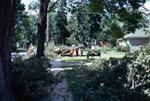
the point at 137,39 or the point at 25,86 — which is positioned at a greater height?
the point at 137,39

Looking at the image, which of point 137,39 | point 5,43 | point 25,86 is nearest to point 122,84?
point 25,86

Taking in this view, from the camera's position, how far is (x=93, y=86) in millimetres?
11391

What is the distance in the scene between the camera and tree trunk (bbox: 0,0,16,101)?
867 centimetres

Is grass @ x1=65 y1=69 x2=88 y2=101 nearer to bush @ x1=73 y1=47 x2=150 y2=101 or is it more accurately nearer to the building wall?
bush @ x1=73 y1=47 x2=150 y2=101

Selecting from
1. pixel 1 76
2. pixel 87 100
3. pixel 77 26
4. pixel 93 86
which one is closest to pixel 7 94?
pixel 1 76

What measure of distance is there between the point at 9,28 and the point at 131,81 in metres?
4.55

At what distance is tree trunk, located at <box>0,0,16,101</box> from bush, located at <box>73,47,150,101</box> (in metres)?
2.27

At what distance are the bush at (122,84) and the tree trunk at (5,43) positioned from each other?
7.44 ft

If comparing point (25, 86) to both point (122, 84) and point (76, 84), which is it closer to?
point (122, 84)

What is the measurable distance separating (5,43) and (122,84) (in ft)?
14.0

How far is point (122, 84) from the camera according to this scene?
11742 mm

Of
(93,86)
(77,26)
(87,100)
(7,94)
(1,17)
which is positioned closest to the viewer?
(1,17)

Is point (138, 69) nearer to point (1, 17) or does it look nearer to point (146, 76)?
point (146, 76)

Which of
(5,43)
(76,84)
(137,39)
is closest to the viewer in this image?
(5,43)
